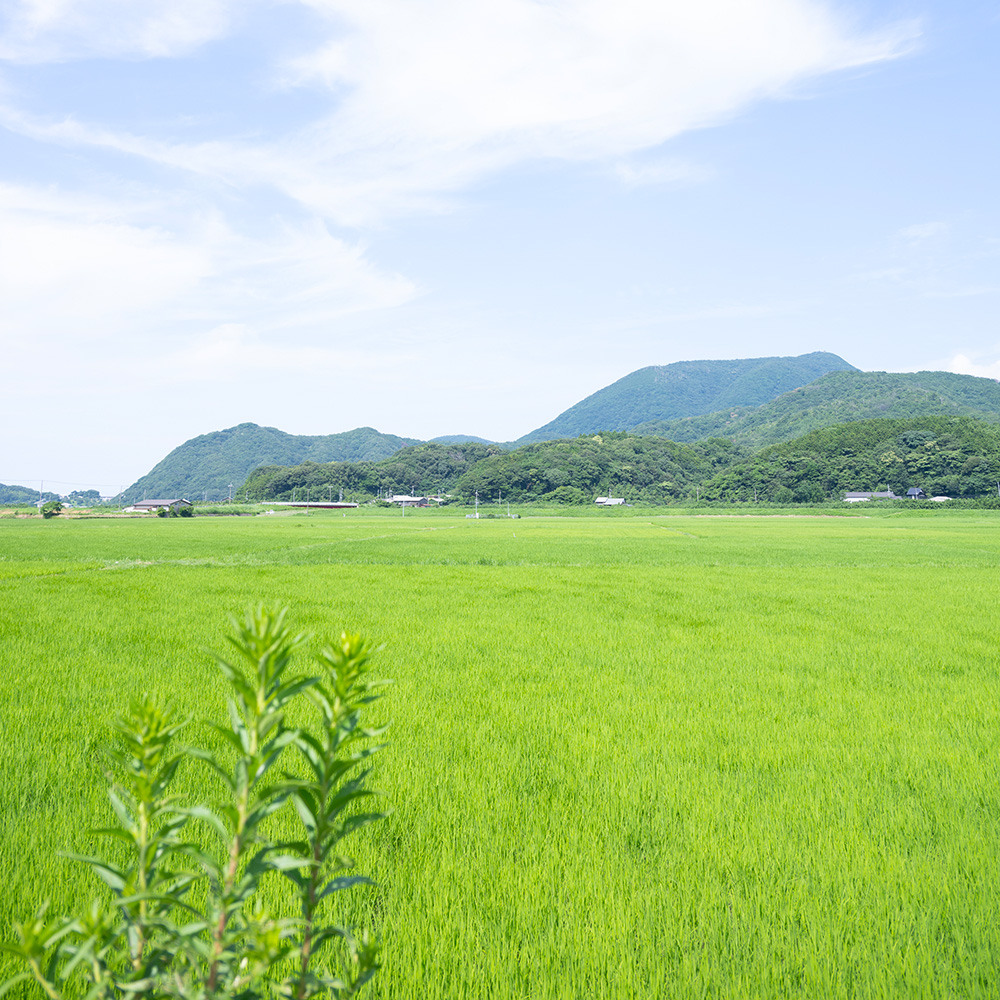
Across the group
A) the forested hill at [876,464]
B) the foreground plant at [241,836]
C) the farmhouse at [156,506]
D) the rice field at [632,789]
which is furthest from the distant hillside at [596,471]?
the foreground plant at [241,836]

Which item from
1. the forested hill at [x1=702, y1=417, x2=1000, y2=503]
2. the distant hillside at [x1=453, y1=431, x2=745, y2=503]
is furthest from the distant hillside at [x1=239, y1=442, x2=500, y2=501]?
the forested hill at [x1=702, y1=417, x2=1000, y2=503]

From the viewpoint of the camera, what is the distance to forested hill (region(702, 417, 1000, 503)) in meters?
119

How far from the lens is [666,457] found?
172500 millimetres

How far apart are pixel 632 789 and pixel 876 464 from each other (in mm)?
147349

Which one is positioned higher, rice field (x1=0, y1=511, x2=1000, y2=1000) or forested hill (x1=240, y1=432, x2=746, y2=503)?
forested hill (x1=240, y1=432, x2=746, y2=503)

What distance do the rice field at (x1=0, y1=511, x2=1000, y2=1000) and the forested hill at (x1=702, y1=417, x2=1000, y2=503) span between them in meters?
128

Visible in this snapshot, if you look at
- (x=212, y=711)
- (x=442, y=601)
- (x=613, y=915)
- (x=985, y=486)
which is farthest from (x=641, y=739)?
(x=985, y=486)

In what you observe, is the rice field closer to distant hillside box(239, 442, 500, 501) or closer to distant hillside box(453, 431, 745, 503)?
distant hillside box(453, 431, 745, 503)

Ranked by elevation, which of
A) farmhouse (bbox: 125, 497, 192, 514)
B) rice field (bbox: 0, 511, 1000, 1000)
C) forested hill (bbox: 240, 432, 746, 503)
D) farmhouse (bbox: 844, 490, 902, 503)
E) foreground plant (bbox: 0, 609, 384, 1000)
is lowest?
farmhouse (bbox: 844, 490, 902, 503)

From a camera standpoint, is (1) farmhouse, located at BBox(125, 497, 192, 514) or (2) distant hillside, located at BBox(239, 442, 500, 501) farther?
(2) distant hillside, located at BBox(239, 442, 500, 501)

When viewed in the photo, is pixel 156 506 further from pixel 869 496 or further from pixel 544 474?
pixel 869 496

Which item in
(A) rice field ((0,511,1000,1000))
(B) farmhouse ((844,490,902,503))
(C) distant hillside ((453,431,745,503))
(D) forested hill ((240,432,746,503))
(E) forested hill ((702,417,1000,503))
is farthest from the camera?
(D) forested hill ((240,432,746,503))

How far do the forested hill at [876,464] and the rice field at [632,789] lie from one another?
128 metres

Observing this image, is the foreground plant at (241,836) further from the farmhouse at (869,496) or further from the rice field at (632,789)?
the farmhouse at (869,496)
